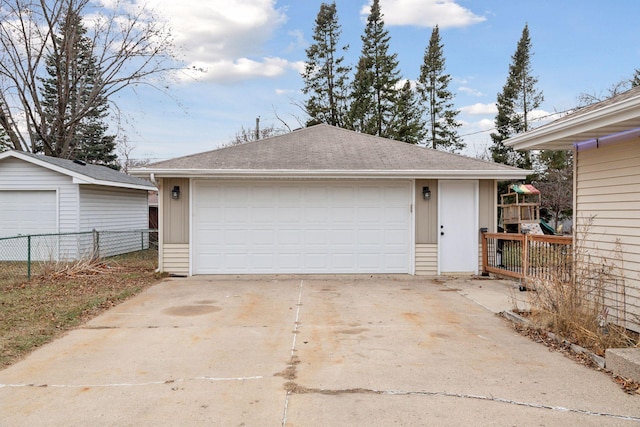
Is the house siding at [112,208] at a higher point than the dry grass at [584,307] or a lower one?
higher

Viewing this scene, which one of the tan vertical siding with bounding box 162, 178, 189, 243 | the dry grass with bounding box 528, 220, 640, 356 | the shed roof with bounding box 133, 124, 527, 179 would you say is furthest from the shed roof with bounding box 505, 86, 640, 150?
the tan vertical siding with bounding box 162, 178, 189, 243

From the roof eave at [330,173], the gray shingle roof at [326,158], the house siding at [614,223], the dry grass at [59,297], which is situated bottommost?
the dry grass at [59,297]

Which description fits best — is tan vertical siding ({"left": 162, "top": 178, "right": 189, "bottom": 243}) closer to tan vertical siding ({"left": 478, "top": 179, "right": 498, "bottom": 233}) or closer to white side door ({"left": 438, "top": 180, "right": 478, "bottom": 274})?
white side door ({"left": 438, "top": 180, "right": 478, "bottom": 274})

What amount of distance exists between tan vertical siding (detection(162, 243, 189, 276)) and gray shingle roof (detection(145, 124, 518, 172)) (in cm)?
173

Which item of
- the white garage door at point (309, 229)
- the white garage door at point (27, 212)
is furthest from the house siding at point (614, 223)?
the white garage door at point (27, 212)

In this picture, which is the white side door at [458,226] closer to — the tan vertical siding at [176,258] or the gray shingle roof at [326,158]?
the gray shingle roof at [326,158]

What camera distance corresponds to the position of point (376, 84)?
2688cm

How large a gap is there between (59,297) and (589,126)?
801cm

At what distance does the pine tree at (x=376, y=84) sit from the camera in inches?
1050

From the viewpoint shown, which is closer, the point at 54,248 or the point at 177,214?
the point at 177,214

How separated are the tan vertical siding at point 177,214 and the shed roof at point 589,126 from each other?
657 centimetres

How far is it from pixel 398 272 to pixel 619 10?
10.0 m

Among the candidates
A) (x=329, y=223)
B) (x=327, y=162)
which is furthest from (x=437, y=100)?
(x=329, y=223)

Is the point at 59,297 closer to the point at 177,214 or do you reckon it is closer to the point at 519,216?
the point at 177,214
